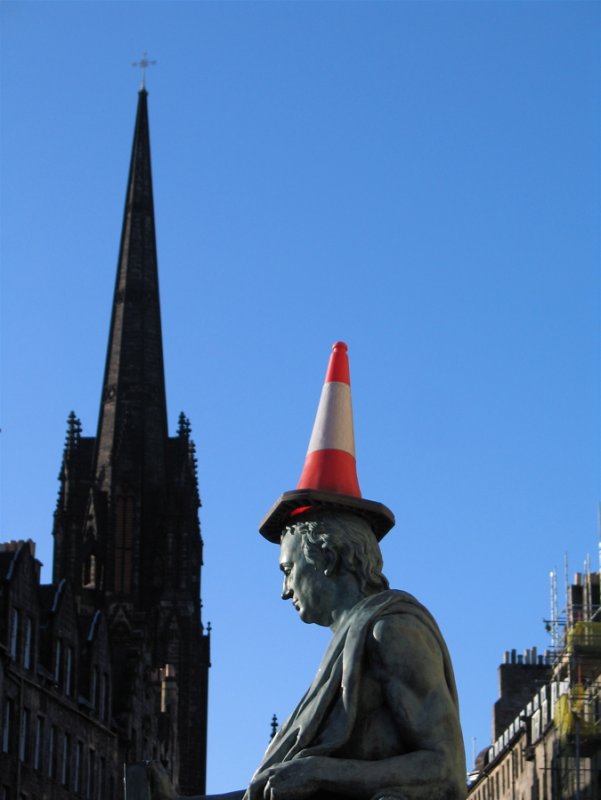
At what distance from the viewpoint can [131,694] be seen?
74812 millimetres

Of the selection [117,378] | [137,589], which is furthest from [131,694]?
[117,378]

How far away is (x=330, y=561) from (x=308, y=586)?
118mm

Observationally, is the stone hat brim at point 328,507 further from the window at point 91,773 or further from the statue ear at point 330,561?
the window at point 91,773

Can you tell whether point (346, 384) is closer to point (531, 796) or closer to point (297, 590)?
point (297, 590)

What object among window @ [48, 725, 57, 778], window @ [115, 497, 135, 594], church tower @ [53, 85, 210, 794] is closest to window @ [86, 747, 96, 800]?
window @ [48, 725, 57, 778]

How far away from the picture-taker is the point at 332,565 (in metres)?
7.16

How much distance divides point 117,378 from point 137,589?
16.0 metres

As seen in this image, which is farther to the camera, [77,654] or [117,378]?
[117,378]

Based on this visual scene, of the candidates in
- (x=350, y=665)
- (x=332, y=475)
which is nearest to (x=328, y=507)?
(x=332, y=475)

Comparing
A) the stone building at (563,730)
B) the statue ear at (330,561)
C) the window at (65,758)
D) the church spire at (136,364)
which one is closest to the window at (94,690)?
the window at (65,758)

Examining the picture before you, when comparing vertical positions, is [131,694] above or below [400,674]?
above

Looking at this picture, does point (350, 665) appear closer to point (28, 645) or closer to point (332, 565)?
point (332, 565)

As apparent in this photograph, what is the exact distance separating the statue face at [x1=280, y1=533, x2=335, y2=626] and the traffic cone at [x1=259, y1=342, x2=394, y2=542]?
0.41 feet

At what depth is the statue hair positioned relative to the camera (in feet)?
23.5
